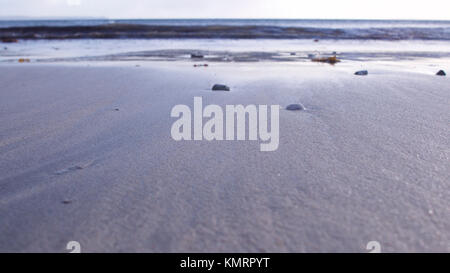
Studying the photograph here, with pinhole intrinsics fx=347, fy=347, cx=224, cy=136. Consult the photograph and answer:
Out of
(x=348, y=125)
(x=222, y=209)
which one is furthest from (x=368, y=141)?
(x=222, y=209)

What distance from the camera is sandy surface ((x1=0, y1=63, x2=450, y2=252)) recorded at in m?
0.94

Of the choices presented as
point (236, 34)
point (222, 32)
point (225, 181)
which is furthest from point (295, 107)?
point (222, 32)

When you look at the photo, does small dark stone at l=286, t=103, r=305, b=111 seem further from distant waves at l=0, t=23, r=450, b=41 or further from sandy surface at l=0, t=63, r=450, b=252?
distant waves at l=0, t=23, r=450, b=41

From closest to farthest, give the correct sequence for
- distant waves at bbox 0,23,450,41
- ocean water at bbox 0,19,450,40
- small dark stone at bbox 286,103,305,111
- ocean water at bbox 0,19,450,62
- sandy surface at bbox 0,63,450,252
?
1. sandy surface at bbox 0,63,450,252
2. small dark stone at bbox 286,103,305,111
3. ocean water at bbox 0,19,450,62
4. distant waves at bbox 0,23,450,41
5. ocean water at bbox 0,19,450,40

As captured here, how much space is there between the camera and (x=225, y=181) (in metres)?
1.27

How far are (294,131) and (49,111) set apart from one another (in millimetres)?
1648

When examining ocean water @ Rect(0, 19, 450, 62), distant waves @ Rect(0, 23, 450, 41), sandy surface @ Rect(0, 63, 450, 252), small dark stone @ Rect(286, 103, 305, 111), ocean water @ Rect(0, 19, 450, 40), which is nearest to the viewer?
sandy surface @ Rect(0, 63, 450, 252)

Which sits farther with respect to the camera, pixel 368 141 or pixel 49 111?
pixel 49 111

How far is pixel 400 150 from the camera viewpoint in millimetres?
1549

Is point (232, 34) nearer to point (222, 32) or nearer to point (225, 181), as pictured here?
point (222, 32)

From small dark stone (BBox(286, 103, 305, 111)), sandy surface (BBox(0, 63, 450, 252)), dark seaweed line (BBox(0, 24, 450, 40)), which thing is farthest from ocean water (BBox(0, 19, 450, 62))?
sandy surface (BBox(0, 63, 450, 252))

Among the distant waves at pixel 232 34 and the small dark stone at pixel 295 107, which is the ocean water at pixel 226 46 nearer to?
the distant waves at pixel 232 34
